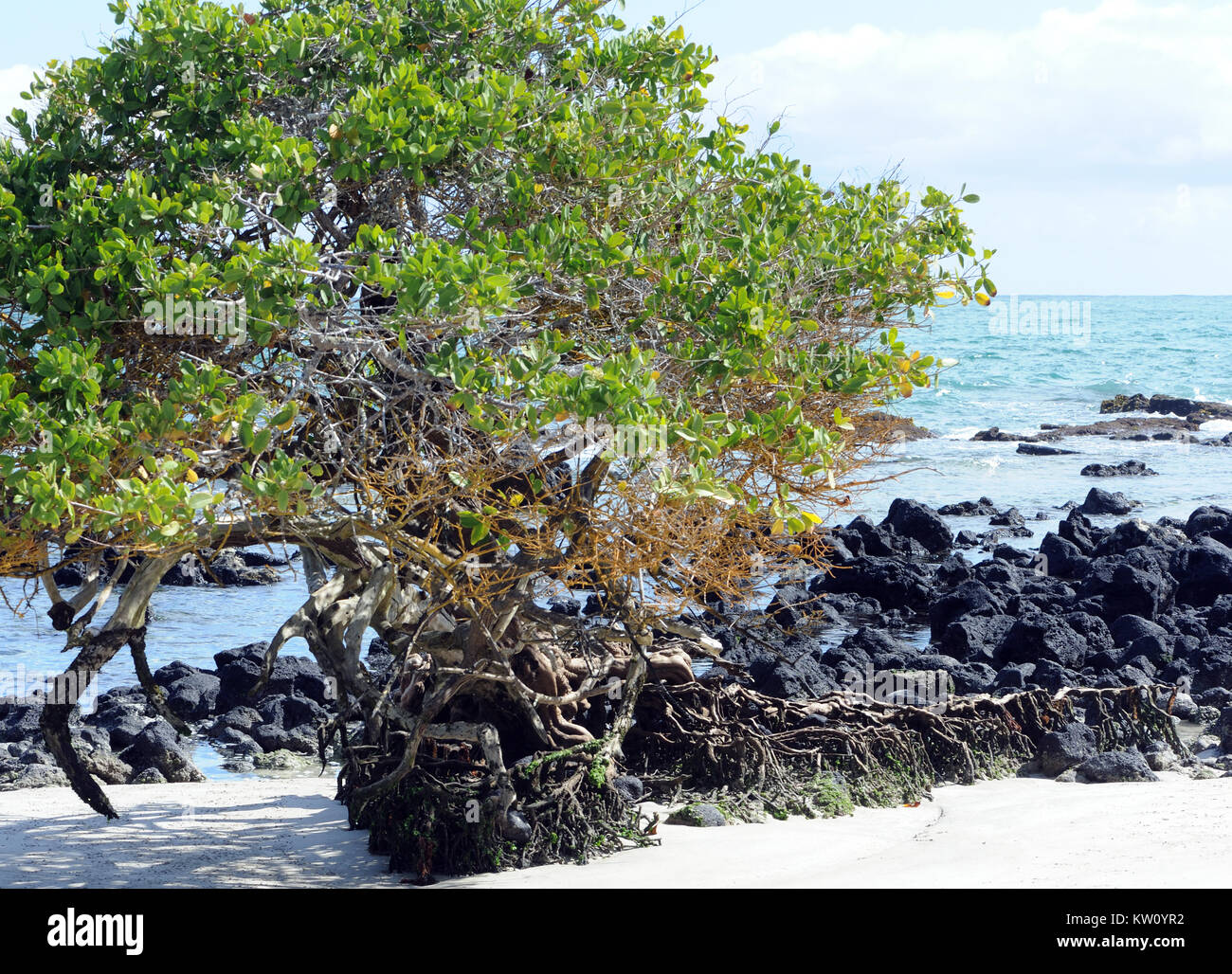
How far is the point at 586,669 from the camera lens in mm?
9086

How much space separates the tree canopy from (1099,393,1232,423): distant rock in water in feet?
147

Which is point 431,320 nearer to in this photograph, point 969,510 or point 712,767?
point 712,767

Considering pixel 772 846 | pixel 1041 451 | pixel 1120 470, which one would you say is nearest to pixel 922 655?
pixel 772 846

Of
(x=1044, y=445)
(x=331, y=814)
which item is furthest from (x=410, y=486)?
(x=1044, y=445)

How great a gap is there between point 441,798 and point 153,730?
4492mm

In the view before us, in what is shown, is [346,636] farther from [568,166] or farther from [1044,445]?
[1044,445]

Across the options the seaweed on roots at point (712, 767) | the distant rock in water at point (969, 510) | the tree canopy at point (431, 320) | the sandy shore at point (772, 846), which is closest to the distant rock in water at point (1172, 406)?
the distant rock in water at point (969, 510)

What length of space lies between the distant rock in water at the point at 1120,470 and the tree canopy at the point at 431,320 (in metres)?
28.6

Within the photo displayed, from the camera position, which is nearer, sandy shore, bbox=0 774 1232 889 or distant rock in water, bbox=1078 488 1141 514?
sandy shore, bbox=0 774 1232 889

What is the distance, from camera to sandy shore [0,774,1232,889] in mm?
7359

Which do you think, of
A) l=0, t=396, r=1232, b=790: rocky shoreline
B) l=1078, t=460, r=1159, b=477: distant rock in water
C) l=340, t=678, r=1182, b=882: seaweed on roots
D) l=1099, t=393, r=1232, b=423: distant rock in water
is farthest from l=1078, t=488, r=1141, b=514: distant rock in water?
l=1099, t=393, r=1232, b=423: distant rock in water

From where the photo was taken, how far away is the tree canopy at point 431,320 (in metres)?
5.74

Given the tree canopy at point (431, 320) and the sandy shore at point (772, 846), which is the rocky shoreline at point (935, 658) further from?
the tree canopy at point (431, 320)

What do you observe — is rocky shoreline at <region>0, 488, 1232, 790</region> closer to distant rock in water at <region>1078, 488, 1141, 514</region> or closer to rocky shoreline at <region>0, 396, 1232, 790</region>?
rocky shoreline at <region>0, 396, 1232, 790</region>
